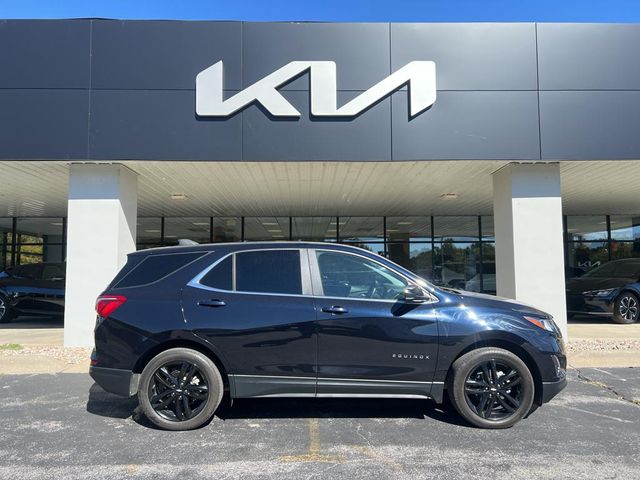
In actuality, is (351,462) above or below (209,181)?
below

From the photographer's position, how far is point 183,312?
4652 mm

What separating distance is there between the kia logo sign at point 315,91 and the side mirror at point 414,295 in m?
4.28

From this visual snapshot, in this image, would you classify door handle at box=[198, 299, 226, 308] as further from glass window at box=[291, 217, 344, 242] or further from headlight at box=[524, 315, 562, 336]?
glass window at box=[291, 217, 344, 242]

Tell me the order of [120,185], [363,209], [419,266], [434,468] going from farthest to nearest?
[419,266] < [363,209] < [120,185] < [434,468]

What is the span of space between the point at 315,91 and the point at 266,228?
9859 millimetres

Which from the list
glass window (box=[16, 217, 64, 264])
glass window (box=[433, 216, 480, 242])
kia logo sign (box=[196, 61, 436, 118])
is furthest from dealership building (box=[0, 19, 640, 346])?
glass window (box=[16, 217, 64, 264])

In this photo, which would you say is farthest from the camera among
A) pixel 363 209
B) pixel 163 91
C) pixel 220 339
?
pixel 363 209

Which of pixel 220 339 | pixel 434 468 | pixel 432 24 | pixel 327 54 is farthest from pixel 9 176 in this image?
pixel 434 468

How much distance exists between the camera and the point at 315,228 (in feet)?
59.0

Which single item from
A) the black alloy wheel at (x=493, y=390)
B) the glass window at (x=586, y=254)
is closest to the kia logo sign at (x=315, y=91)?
the black alloy wheel at (x=493, y=390)

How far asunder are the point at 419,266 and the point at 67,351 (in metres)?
11.8

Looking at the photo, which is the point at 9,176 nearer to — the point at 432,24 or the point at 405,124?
the point at 405,124

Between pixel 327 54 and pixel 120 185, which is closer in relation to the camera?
pixel 327 54

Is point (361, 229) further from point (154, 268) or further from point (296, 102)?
point (154, 268)
